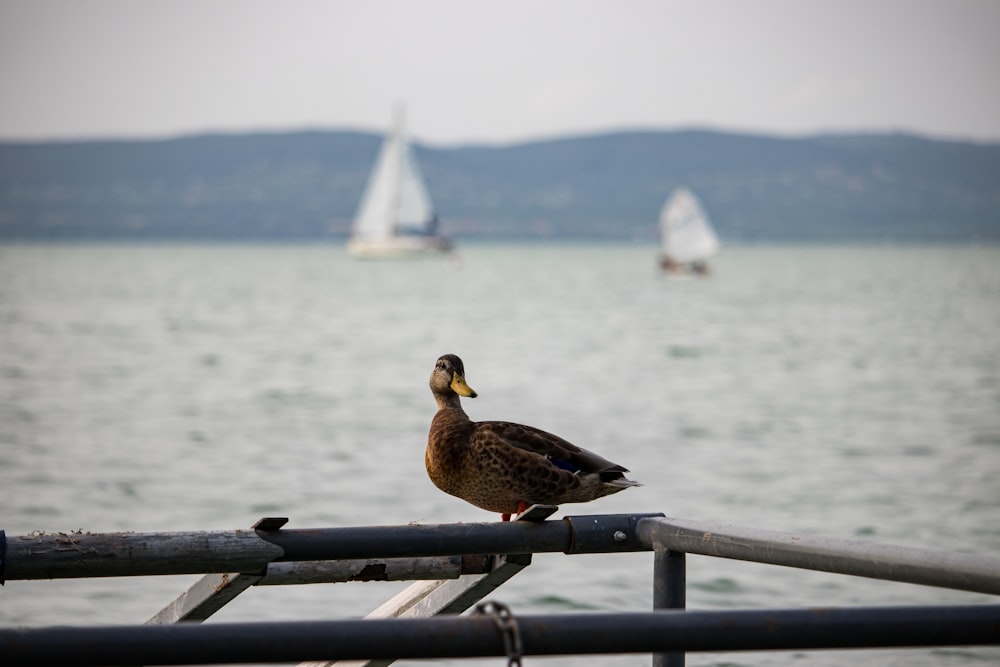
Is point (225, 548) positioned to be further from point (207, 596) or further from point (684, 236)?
point (684, 236)

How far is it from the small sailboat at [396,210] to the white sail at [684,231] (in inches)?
Answer: 726

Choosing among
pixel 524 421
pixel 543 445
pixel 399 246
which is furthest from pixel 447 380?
pixel 399 246

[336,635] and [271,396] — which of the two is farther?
[271,396]

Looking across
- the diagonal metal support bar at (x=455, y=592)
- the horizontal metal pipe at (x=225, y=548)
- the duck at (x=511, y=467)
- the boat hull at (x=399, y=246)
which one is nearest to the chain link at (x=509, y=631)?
the horizontal metal pipe at (x=225, y=548)

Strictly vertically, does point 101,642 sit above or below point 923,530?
above

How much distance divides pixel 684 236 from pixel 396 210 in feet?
74.0

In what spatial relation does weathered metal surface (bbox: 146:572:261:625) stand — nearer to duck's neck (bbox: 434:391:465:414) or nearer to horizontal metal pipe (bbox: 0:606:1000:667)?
duck's neck (bbox: 434:391:465:414)

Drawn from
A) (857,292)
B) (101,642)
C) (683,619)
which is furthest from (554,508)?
(857,292)

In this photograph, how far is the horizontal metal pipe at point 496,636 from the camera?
2.30 metres

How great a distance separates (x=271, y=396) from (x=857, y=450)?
41.4 ft

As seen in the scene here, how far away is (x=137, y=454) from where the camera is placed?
21.2 meters

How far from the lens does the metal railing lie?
7.69ft

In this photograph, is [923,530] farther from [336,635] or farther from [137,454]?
[336,635]

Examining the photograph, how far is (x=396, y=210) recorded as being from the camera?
113312mm
